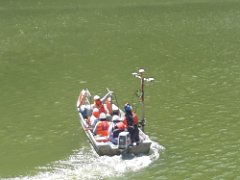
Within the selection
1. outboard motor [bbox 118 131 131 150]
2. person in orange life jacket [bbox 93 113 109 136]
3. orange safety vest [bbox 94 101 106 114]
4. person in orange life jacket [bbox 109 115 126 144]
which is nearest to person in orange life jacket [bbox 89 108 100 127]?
orange safety vest [bbox 94 101 106 114]

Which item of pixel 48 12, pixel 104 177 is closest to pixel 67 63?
pixel 104 177

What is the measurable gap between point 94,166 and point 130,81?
1473 centimetres

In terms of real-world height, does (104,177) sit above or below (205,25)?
below

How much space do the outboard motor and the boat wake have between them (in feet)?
1.66

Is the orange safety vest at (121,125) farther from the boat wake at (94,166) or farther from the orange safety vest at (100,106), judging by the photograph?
the orange safety vest at (100,106)

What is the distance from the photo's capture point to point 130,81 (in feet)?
120

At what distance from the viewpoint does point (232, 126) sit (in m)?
27.2

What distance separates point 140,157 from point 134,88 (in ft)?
39.5

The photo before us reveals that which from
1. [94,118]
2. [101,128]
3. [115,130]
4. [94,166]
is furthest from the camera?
[94,118]

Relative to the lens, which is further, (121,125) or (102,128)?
(102,128)

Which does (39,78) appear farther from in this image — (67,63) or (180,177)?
(180,177)

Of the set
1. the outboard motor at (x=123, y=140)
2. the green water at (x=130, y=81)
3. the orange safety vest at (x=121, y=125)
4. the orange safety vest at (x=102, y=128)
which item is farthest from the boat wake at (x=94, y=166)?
the orange safety vest at (x=121, y=125)

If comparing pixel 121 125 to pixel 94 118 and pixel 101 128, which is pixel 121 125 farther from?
pixel 94 118

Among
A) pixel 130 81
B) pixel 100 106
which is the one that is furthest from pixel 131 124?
pixel 130 81
